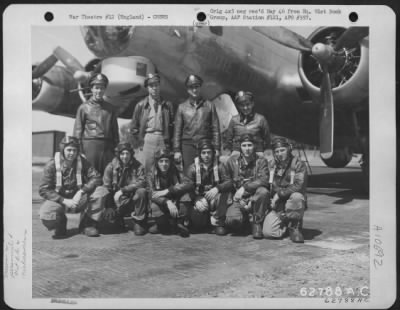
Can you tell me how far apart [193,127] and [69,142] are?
1292 millimetres

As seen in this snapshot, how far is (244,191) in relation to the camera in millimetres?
3865

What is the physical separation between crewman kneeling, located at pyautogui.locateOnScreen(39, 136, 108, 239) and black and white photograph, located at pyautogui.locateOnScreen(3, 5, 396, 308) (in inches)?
0.5

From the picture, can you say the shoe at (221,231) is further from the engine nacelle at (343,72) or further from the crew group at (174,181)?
the engine nacelle at (343,72)

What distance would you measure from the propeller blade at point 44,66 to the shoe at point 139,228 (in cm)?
181

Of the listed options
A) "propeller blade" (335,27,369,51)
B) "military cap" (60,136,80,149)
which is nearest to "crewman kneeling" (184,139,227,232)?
"military cap" (60,136,80,149)

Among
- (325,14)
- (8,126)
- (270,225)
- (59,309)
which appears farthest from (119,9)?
(59,309)

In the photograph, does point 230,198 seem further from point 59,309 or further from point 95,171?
point 59,309

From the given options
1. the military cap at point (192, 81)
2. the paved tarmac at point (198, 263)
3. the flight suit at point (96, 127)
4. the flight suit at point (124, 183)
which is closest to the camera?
the paved tarmac at point (198, 263)

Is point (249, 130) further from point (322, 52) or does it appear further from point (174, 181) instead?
point (322, 52)

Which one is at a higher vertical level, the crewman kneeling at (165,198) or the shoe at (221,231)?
the crewman kneeling at (165,198)

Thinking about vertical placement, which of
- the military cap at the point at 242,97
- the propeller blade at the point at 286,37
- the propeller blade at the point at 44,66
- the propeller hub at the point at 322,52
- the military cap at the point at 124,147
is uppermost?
the propeller blade at the point at 286,37

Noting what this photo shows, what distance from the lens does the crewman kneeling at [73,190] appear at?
150 inches

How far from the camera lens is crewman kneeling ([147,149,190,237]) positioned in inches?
152

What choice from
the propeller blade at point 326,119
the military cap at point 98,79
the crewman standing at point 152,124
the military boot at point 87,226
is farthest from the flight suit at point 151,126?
the propeller blade at point 326,119
